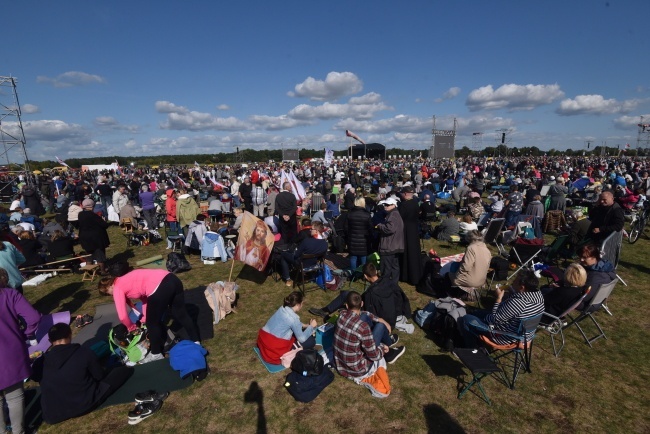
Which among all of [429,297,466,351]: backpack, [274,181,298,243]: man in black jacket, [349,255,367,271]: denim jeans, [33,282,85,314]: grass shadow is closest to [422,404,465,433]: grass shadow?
[429,297,466,351]: backpack

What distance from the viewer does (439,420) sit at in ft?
13.2

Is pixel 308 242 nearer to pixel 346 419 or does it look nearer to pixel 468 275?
pixel 468 275

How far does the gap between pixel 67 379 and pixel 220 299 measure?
296 centimetres

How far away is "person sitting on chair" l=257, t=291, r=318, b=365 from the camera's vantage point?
4.75 meters

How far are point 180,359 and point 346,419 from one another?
2.63m

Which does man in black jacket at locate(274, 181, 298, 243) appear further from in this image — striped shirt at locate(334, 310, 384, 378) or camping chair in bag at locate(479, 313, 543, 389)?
camping chair in bag at locate(479, 313, 543, 389)

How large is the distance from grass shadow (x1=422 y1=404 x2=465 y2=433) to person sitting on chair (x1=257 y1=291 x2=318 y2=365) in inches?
74.0

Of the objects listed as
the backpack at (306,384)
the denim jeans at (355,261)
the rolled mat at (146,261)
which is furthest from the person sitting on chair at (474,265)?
the rolled mat at (146,261)

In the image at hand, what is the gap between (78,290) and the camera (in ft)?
27.0

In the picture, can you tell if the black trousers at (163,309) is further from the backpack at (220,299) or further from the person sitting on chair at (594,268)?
the person sitting on chair at (594,268)

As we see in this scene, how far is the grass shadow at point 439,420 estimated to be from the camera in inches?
153

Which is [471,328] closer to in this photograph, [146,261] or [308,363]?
[308,363]

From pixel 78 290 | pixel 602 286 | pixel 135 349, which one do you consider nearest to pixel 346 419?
pixel 135 349

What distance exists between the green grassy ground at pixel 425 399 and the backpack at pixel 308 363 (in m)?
0.33
